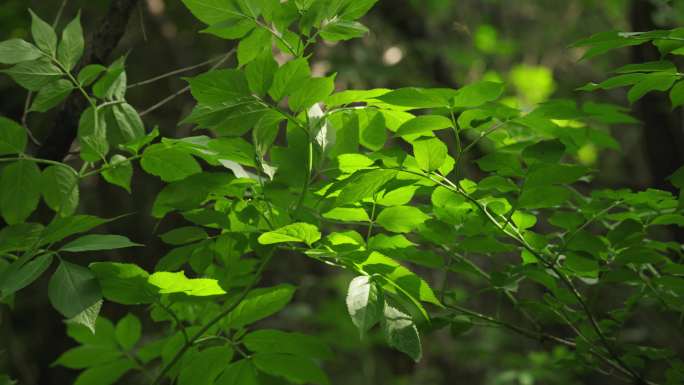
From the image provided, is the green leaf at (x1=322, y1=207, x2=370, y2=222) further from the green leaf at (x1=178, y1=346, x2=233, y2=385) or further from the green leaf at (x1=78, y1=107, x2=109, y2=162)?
the green leaf at (x1=78, y1=107, x2=109, y2=162)

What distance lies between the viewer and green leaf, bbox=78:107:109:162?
114 cm

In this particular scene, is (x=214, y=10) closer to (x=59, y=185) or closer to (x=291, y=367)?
(x=59, y=185)

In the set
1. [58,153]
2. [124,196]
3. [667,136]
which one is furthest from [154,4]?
[667,136]

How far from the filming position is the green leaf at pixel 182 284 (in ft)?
3.16

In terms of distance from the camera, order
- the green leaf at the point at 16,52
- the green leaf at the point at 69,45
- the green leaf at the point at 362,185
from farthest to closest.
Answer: the green leaf at the point at 69,45 < the green leaf at the point at 16,52 < the green leaf at the point at 362,185

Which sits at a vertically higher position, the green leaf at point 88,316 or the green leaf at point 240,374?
the green leaf at point 88,316

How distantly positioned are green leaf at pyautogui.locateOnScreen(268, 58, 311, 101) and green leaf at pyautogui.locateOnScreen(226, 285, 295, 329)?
40 centimetres

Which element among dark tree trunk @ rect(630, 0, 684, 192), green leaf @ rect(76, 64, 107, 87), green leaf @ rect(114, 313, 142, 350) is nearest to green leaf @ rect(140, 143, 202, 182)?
green leaf @ rect(76, 64, 107, 87)

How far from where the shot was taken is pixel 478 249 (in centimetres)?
113

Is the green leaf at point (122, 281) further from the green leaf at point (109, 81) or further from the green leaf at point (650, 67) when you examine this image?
the green leaf at point (650, 67)

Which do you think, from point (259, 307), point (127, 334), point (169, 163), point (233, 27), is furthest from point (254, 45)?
point (127, 334)

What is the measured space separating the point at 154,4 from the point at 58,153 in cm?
232

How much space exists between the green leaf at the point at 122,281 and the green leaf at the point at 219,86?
0.27 metres

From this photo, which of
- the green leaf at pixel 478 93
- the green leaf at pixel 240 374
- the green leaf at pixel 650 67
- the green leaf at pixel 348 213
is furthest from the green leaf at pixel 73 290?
the green leaf at pixel 650 67
